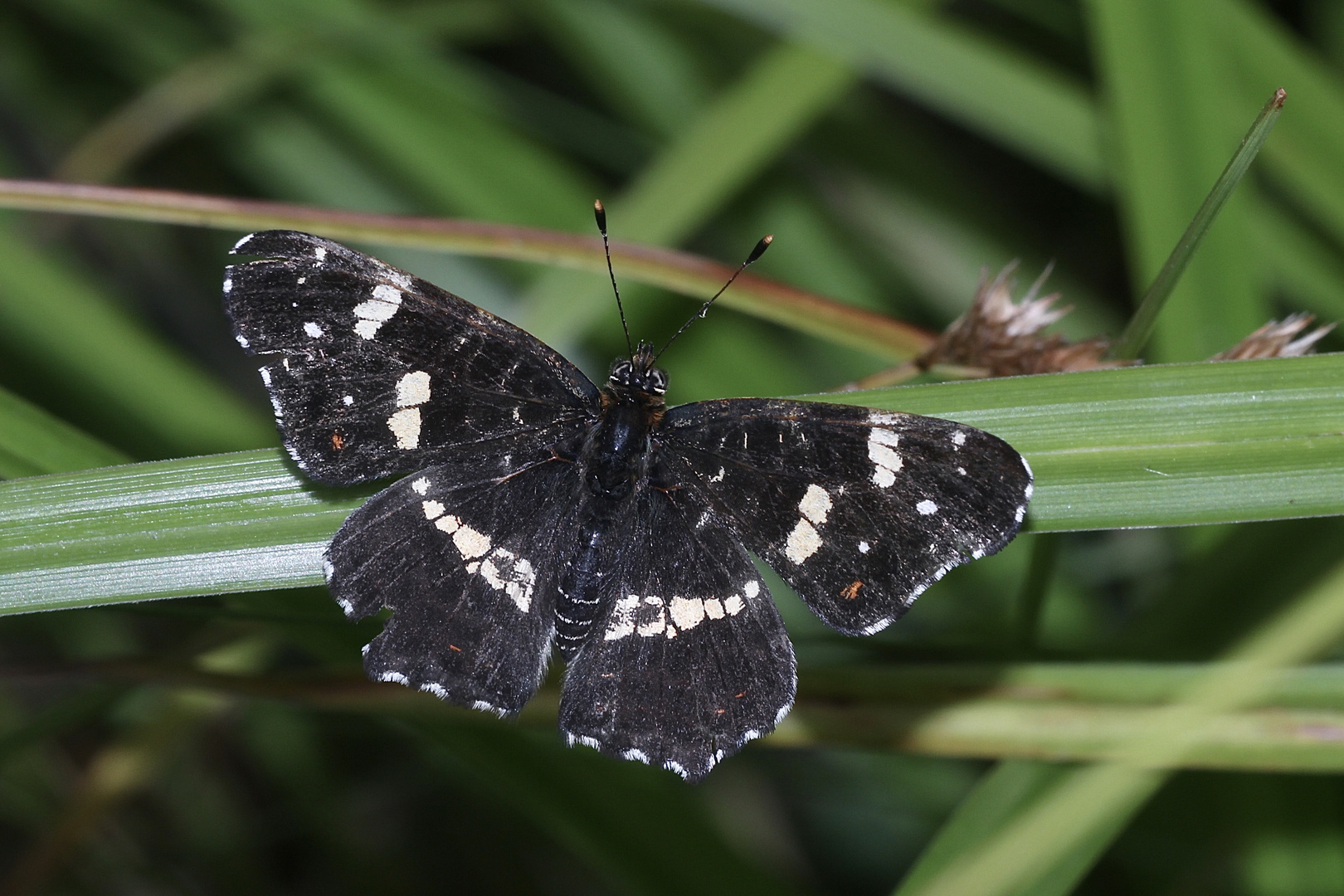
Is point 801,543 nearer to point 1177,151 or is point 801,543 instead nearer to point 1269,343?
point 1269,343

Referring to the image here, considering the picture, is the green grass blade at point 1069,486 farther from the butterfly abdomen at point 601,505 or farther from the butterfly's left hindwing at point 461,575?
the butterfly abdomen at point 601,505

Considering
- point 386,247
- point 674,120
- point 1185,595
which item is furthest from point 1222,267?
point 386,247

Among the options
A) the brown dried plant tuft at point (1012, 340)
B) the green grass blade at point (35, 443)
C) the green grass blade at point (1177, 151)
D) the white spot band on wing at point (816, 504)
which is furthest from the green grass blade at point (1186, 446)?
the green grass blade at point (35, 443)

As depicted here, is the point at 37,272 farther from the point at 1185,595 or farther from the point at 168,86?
the point at 1185,595

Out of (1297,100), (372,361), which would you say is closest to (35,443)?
(372,361)

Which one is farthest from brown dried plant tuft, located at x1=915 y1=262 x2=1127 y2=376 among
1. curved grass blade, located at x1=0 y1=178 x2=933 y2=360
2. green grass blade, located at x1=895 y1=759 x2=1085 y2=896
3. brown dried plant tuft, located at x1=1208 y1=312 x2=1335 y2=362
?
green grass blade, located at x1=895 y1=759 x2=1085 y2=896

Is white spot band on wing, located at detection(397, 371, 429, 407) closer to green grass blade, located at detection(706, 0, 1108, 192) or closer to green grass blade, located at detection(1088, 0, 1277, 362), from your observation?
green grass blade, located at detection(706, 0, 1108, 192)

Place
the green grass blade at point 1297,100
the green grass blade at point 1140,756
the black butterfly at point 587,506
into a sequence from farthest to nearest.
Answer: the green grass blade at point 1297,100
the black butterfly at point 587,506
the green grass blade at point 1140,756

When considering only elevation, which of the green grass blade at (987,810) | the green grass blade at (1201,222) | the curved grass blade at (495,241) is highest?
the curved grass blade at (495,241)

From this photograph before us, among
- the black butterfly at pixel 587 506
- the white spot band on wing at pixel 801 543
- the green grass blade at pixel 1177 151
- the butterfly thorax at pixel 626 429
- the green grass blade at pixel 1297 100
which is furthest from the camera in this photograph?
the green grass blade at pixel 1297 100
